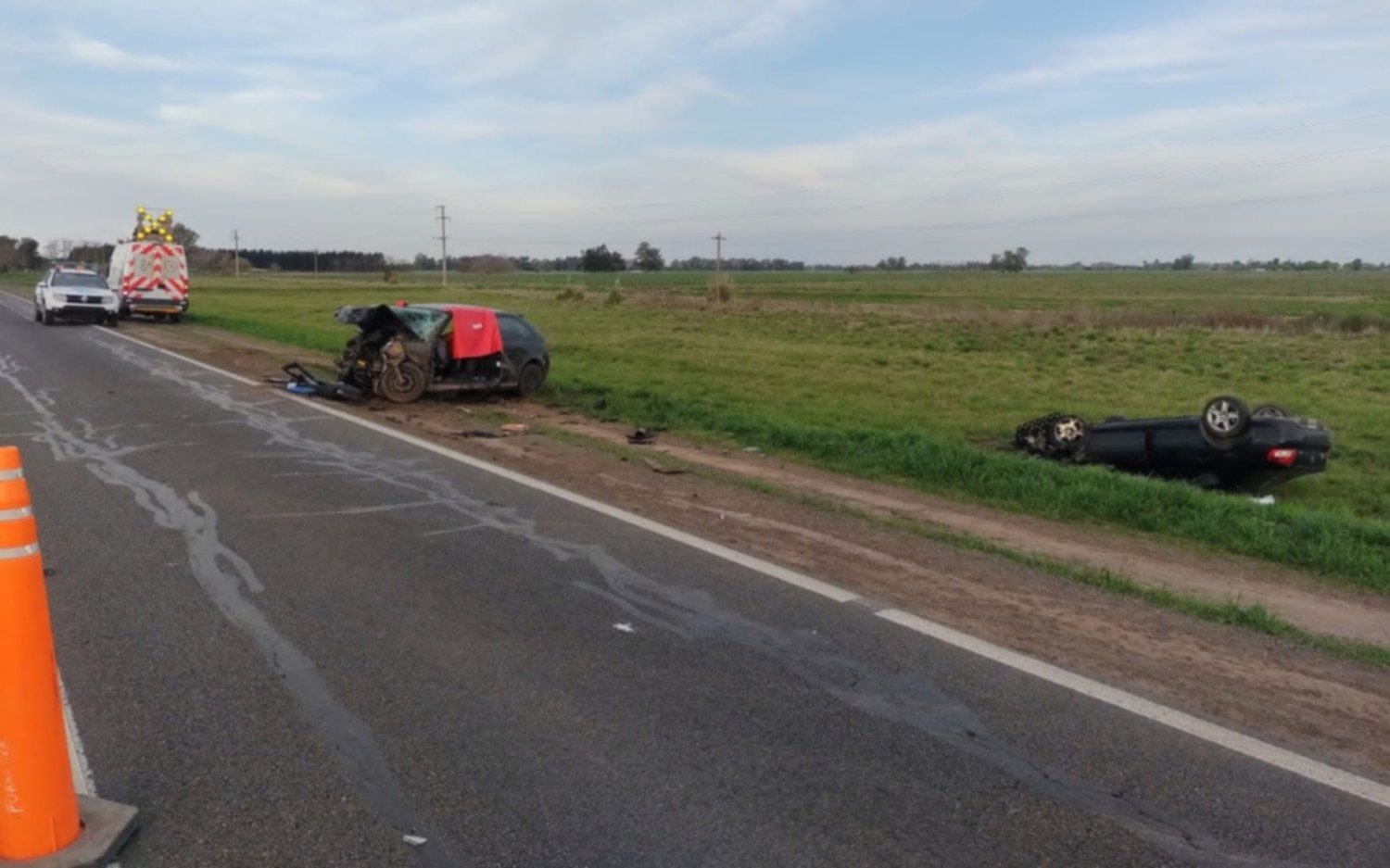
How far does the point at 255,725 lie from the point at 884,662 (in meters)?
2.85

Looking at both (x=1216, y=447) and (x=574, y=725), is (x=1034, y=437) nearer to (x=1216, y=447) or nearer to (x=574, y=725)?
(x=1216, y=447)

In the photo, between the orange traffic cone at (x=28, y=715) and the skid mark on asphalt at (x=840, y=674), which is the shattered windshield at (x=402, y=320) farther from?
the orange traffic cone at (x=28, y=715)

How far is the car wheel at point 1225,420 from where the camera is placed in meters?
10.3

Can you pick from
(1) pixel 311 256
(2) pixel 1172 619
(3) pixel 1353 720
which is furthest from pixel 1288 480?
(1) pixel 311 256

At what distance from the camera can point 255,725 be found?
14.8ft

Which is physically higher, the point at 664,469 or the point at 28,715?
the point at 28,715

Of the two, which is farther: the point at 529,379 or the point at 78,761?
the point at 529,379

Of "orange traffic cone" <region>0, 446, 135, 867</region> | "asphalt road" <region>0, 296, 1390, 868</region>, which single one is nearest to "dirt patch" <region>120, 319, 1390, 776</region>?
"asphalt road" <region>0, 296, 1390, 868</region>

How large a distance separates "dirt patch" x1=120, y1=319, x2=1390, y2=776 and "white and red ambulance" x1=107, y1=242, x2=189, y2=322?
25.1m

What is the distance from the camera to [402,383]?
15133 mm

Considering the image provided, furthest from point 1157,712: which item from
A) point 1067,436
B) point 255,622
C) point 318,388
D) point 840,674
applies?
point 318,388

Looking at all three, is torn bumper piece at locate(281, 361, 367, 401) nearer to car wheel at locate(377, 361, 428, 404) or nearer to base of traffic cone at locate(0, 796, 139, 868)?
car wheel at locate(377, 361, 428, 404)

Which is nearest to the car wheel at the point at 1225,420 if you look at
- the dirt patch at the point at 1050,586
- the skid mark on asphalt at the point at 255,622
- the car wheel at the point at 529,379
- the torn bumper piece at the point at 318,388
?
the dirt patch at the point at 1050,586

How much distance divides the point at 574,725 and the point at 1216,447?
317 inches
